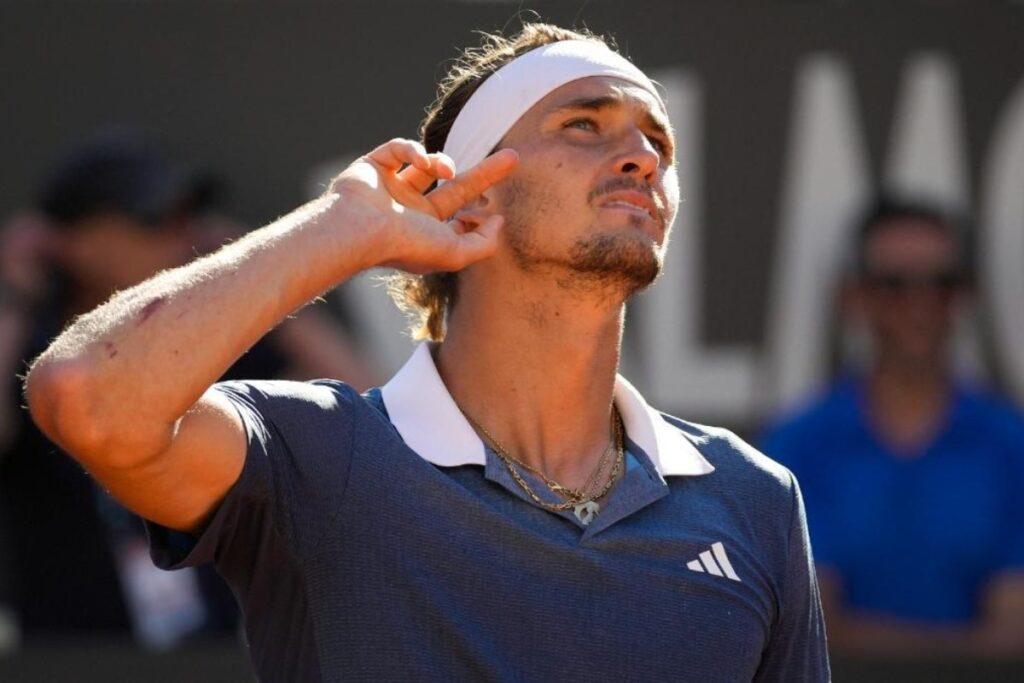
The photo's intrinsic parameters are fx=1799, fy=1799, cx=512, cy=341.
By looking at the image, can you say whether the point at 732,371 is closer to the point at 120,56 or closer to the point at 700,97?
the point at 700,97

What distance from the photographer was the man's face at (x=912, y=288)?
5547 mm

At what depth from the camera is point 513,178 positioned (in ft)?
10.7

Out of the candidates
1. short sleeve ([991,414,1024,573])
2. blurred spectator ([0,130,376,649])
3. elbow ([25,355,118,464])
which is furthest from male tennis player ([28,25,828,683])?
short sleeve ([991,414,1024,573])

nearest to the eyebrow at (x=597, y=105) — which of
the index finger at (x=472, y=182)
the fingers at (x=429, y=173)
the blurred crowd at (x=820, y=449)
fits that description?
the index finger at (x=472, y=182)

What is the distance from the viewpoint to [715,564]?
297 cm

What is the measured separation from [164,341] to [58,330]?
9.23ft

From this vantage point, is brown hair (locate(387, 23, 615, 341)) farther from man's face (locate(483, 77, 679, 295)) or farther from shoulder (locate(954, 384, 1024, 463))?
shoulder (locate(954, 384, 1024, 463))

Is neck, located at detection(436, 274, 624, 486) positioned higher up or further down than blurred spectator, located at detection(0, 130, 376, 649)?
higher up

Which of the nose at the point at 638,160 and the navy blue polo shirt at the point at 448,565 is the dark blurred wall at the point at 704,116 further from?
the navy blue polo shirt at the point at 448,565

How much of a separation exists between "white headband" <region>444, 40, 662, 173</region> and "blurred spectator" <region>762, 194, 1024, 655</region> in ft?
7.40

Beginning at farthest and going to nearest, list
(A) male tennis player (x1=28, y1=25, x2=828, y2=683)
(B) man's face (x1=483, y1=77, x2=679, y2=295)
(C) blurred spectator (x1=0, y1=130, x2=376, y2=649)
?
(C) blurred spectator (x1=0, y1=130, x2=376, y2=649)
(B) man's face (x1=483, y1=77, x2=679, y2=295)
(A) male tennis player (x1=28, y1=25, x2=828, y2=683)

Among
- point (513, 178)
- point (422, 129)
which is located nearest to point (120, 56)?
point (422, 129)

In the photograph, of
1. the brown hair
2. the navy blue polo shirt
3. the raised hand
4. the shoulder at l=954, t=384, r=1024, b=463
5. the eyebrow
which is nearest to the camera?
the navy blue polo shirt

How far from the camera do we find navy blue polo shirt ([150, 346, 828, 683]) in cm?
275
